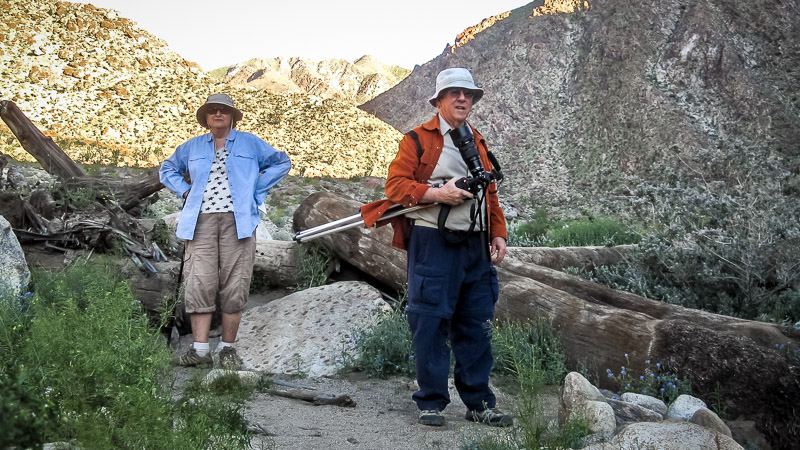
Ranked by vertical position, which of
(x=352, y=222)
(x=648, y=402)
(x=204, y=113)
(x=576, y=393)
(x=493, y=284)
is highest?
(x=204, y=113)

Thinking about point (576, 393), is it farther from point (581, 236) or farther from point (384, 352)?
point (581, 236)

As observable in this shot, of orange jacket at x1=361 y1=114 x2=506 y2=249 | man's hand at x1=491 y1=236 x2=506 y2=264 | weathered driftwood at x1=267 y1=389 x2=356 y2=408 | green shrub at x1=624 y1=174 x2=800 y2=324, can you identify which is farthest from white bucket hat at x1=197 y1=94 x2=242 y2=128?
green shrub at x1=624 y1=174 x2=800 y2=324

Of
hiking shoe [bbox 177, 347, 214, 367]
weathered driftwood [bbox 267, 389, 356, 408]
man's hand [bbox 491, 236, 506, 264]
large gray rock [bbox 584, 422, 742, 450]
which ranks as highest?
man's hand [bbox 491, 236, 506, 264]

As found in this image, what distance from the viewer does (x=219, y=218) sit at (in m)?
5.45

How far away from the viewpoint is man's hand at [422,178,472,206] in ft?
12.8

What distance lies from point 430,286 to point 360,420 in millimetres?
983

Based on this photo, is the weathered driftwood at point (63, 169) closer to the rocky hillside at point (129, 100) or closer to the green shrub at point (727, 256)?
the green shrub at point (727, 256)

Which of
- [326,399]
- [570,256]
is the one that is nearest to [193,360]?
[326,399]

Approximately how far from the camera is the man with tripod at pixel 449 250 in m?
4.00

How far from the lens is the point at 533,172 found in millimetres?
40812

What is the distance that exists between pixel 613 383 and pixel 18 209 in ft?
19.1

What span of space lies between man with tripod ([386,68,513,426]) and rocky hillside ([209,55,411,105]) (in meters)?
68.3

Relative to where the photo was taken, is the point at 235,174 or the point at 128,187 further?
the point at 128,187

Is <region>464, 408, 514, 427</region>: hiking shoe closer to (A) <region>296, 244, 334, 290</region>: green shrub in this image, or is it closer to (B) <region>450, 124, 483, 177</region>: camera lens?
(B) <region>450, 124, 483, 177</region>: camera lens
